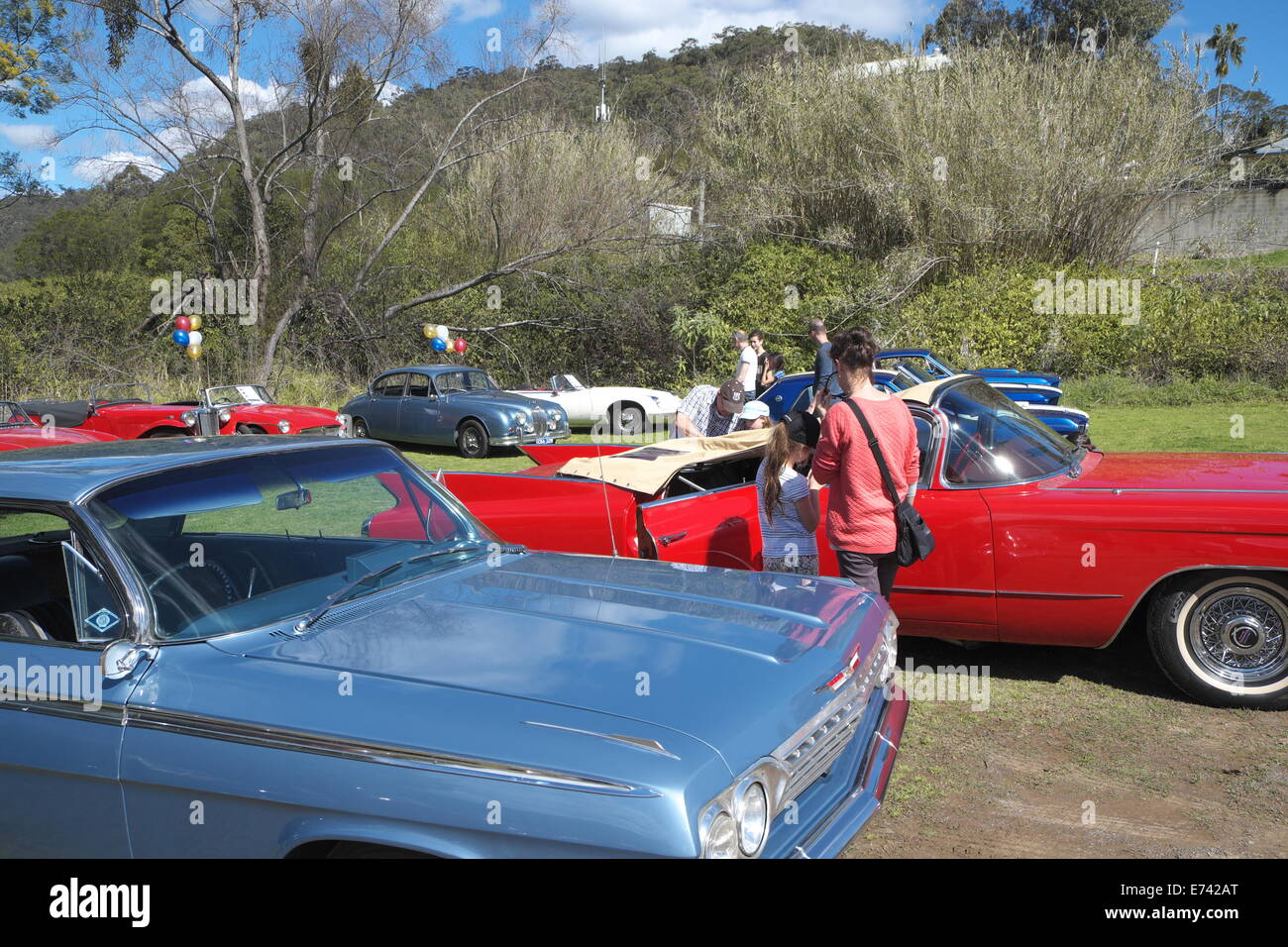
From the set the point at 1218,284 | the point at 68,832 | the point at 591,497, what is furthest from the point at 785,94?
the point at 68,832

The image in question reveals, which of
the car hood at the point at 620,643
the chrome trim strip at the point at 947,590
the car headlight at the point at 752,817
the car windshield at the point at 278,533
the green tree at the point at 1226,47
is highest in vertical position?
the green tree at the point at 1226,47

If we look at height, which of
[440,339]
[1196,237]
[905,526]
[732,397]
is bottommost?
[905,526]

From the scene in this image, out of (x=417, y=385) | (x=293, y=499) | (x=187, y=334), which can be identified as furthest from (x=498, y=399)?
(x=293, y=499)

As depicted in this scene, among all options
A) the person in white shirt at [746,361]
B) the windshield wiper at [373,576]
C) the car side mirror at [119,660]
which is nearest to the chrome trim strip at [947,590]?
the windshield wiper at [373,576]

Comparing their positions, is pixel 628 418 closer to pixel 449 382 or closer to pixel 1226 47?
pixel 449 382

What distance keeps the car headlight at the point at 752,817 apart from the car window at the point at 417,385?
14.8 m

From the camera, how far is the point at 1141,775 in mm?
4027

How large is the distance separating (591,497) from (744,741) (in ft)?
9.71

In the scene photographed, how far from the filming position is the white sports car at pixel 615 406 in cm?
1781

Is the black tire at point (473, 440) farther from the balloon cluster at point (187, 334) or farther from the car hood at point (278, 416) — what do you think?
the balloon cluster at point (187, 334)

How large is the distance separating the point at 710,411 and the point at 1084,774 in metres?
4.92

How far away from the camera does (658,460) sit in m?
5.43

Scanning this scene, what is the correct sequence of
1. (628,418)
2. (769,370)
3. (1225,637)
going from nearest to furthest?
(1225,637) → (769,370) → (628,418)

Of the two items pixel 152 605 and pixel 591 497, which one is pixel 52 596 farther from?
pixel 591 497
